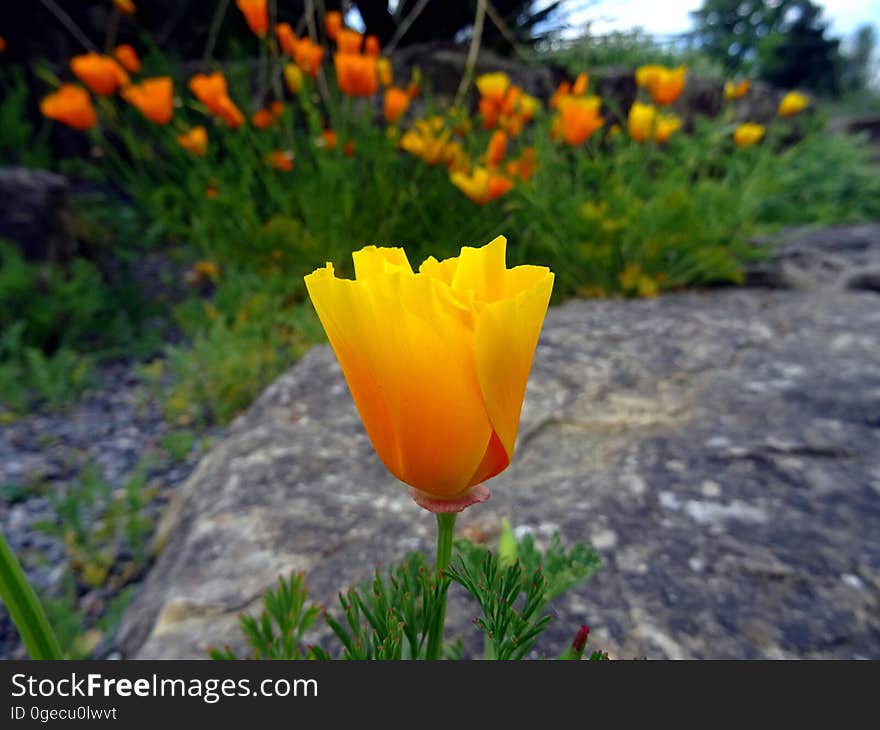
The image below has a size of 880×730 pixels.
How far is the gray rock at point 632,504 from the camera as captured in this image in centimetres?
90

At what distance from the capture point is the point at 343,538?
1.10 meters

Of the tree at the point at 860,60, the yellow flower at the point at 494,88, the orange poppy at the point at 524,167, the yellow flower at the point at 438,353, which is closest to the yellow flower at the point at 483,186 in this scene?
the orange poppy at the point at 524,167

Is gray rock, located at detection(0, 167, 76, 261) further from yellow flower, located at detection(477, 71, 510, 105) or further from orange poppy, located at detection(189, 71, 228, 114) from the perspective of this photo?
yellow flower, located at detection(477, 71, 510, 105)

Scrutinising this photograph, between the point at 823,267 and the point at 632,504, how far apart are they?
2203 mm

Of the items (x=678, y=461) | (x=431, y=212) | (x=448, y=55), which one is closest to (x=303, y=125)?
(x=448, y=55)

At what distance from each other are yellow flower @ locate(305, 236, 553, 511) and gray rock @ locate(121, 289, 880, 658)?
0.54 metres

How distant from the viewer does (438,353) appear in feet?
1.26

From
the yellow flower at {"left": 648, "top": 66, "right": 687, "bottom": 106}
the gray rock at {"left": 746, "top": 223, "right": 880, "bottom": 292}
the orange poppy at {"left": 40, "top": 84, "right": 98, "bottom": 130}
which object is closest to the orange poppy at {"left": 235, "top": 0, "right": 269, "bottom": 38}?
the orange poppy at {"left": 40, "top": 84, "right": 98, "bottom": 130}

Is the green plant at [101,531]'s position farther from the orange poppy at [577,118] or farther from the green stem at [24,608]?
the orange poppy at [577,118]

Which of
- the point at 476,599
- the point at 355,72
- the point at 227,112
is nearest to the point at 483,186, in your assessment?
the point at 355,72

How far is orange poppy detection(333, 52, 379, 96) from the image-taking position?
2227mm

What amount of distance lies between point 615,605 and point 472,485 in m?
0.57

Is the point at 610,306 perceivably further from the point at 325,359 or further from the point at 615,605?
the point at 615,605

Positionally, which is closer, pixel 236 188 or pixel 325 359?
pixel 325 359
